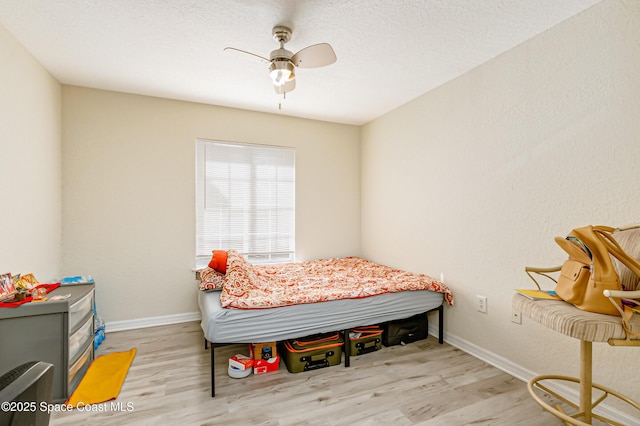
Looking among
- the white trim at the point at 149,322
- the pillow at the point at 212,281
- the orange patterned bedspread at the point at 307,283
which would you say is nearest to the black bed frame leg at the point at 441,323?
the orange patterned bedspread at the point at 307,283

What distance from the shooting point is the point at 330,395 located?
6.71ft

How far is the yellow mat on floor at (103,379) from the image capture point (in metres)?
1.97

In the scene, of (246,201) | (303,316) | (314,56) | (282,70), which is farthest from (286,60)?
(246,201)

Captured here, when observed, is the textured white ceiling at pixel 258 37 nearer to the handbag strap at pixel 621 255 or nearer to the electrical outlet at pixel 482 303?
the handbag strap at pixel 621 255

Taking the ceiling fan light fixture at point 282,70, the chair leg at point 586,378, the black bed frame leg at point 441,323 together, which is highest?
the ceiling fan light fixture at point 282,70

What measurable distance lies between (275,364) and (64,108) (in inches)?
127

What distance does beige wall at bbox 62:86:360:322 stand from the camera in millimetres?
3059

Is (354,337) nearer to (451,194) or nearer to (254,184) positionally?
(451,194)

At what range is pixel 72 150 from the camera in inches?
120

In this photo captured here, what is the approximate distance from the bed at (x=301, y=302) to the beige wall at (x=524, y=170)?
464 mm

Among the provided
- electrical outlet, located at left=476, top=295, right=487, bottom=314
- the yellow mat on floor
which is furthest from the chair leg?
the yellow mat on floor

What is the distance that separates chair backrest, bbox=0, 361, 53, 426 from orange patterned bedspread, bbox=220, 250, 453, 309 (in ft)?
4.33

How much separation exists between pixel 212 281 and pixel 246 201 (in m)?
1.30

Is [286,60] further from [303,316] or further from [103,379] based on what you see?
[103,379]
